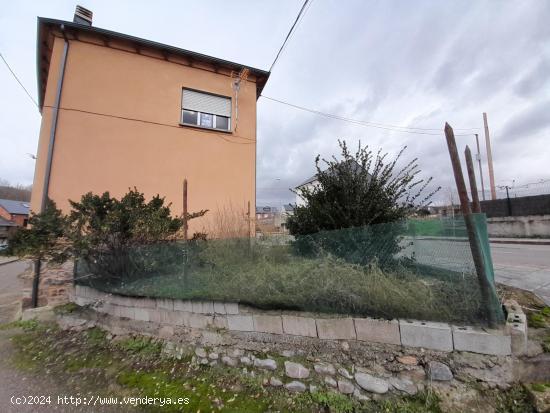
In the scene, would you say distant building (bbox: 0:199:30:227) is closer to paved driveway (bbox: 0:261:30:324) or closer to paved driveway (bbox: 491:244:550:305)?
paved driveway (bbox: 0:261:30:324)

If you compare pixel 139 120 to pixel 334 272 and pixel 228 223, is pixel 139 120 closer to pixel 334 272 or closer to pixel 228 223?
pixel 228 223

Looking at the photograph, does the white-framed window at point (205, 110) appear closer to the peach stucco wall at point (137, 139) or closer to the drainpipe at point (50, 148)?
the peach stucco wall at point (137, 139)

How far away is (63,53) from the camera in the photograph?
235 inches

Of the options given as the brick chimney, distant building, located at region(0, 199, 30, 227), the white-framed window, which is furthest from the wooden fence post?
distant building, located at region(0, 199, 30, 227)

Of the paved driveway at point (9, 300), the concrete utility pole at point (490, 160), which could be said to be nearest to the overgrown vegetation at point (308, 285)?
the paved driveway at point (9, 300)

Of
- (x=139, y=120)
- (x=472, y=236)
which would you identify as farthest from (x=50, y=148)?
(x=472, y=236)

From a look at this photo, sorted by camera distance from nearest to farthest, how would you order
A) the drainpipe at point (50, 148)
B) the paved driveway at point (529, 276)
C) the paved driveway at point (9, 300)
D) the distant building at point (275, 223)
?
the paved driveway at point (529, 276) → the drainpipe at point (50, 148) → the paved driveway at point (9, 300) → the distant building at point (275, 223)

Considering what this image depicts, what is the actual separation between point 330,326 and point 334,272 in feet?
2.15

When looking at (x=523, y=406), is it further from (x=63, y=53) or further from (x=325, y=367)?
(x=63, y=53)

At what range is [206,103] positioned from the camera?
736 cm

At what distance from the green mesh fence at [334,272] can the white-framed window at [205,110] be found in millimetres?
4294

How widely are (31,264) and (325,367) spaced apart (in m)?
6.51

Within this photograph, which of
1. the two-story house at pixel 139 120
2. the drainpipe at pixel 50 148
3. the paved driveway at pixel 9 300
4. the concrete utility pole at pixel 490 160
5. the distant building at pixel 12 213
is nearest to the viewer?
the drainpipe at pixel 50 148

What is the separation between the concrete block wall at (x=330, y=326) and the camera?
226 centimetres
